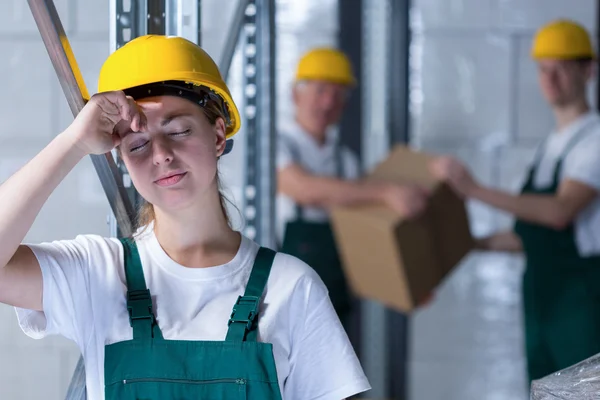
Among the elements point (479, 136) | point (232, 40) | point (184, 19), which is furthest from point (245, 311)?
point (479, 136)

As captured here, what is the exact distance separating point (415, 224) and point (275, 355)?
7.54 ft

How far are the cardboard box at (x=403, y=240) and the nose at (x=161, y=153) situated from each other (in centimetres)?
219

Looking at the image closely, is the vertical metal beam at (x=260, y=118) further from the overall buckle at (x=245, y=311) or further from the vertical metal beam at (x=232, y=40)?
the overall buckle at (x=245, y=311)

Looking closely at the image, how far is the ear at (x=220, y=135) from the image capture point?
Result: 5.11 feet

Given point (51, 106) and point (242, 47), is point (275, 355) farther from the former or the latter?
point (242, 47)

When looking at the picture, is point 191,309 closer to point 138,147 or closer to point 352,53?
point 138,147

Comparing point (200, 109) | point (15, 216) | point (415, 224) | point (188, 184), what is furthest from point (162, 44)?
point (415, 224)

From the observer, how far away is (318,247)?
165 inches

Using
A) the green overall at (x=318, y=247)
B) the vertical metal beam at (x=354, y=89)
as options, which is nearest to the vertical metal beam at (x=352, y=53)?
the vertical metal beam at (x=354, y=89)

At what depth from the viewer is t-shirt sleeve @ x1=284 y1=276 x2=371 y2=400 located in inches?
58.3

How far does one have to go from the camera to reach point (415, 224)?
3.69 meters

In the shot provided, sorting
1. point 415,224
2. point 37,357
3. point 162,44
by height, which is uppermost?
point 162,44

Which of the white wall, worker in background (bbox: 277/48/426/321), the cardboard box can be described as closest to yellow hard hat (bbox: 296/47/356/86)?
worker in background (bbox: 277/48/426/321)

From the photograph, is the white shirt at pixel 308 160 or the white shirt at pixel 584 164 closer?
the white shirt at pixel 584 164
